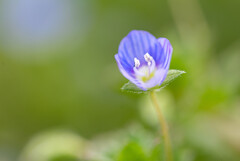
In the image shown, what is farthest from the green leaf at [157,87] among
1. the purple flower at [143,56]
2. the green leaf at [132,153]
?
the green leaf at [132,153]

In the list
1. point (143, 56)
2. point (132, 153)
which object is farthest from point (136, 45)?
point (132, 153)

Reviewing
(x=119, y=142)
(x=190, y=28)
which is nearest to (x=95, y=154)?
(x=119, y=142)

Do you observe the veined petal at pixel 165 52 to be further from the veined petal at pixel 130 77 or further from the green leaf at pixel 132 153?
the green leaf at pixel 132 153

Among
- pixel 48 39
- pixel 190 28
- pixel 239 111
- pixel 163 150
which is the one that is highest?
pixel 48 39

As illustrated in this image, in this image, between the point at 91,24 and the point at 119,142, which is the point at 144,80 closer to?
the point at 119,142

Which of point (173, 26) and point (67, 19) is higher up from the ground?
point (67, 19)

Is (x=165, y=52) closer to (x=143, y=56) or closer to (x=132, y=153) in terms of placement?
(x=143, y=56)

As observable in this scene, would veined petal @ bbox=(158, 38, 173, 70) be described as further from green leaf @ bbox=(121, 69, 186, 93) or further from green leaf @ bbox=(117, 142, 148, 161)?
green leaf @ bbox=(117, 142, 148, 161)

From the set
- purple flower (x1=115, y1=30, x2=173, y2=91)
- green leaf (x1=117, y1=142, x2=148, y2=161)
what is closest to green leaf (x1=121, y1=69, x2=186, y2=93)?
purple flower (x1=115, y1=30, x2=173, y2=91)
